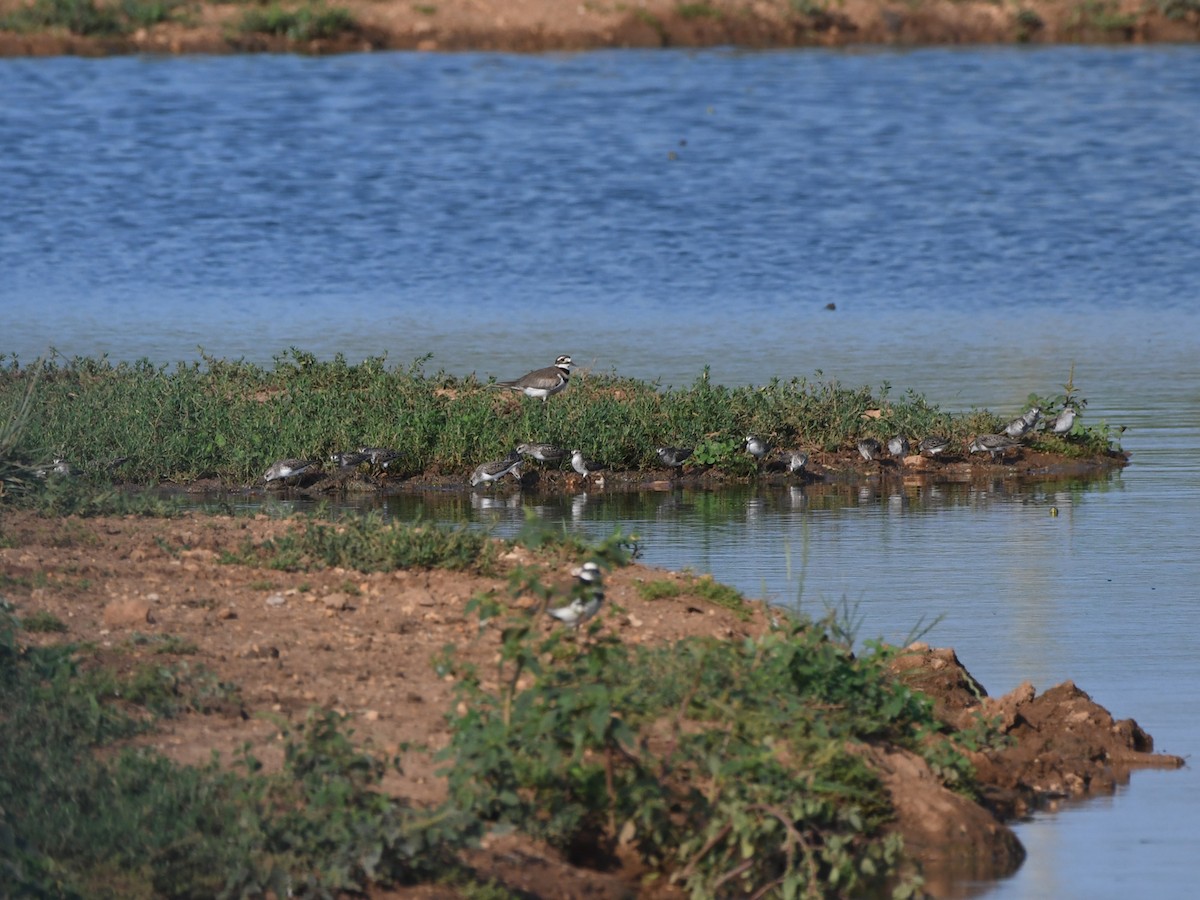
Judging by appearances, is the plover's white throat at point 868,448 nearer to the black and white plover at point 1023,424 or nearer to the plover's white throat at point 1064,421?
the black and white plover at point 1023,424

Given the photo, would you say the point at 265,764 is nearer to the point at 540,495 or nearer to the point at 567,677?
the point at 567,677

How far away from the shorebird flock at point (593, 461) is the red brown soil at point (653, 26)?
28.6 metres

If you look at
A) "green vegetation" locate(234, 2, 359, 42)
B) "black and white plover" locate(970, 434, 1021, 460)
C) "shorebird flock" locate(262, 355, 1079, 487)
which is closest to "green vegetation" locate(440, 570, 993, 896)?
"shorebird flock" locate(262, 355, 1079, 487)

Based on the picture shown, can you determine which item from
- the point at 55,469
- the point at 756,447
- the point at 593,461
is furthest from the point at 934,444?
the point at 55,469

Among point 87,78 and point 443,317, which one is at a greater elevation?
point 87,78

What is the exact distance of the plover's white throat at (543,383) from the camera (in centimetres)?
1551

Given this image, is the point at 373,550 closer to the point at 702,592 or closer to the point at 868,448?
the point at 702,592

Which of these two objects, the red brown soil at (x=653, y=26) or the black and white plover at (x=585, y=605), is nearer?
the black and white plover at (x=585, y=605)

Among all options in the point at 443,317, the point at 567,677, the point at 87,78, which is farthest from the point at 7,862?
the point at 87,78

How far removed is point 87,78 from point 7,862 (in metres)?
34.3

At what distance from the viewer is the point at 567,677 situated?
7.39 meters

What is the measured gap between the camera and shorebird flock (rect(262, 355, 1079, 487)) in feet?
46.9

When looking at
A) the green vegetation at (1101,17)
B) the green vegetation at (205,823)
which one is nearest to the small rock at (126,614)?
the green vegetation at (205,823)

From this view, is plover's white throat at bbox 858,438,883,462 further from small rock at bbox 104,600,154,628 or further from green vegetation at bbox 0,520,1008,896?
small rock at bbox 104,600,154,628
